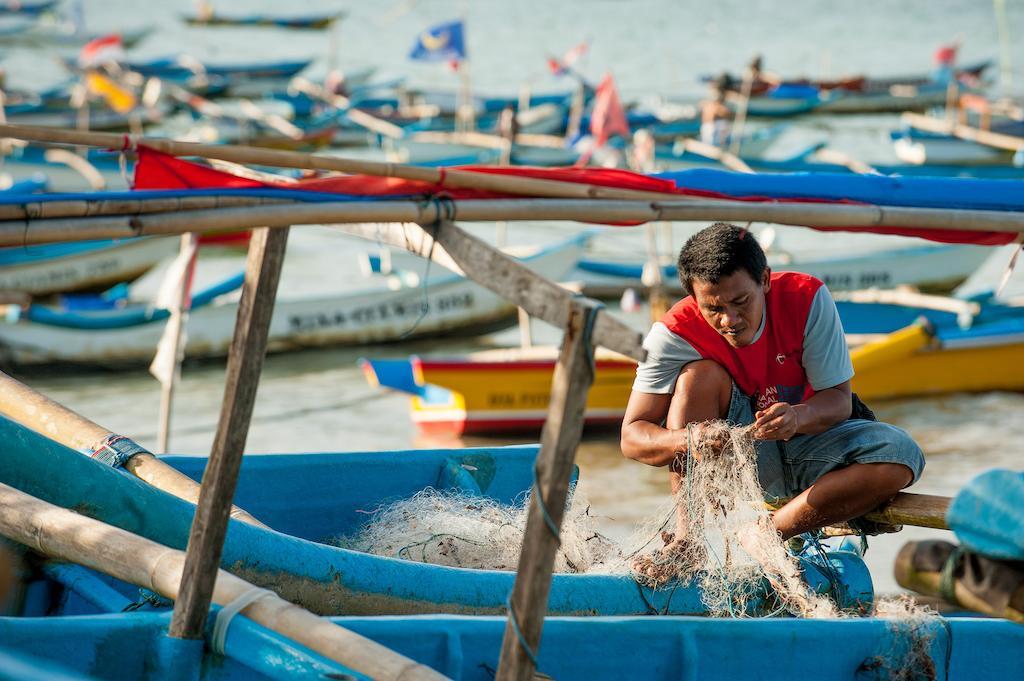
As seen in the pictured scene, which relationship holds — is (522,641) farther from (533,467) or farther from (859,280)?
(859,280)

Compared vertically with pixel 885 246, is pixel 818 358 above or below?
above

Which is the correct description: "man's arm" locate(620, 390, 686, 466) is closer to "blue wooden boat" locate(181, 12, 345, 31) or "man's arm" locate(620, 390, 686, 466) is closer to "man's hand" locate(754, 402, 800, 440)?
"man's hand" locate(754, 402, 800, 440)

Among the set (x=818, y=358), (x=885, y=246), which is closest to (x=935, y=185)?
(x=818, y=358)

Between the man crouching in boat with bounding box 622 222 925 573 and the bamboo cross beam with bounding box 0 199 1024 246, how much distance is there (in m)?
0.33

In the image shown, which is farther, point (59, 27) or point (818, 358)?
point (59, 27)

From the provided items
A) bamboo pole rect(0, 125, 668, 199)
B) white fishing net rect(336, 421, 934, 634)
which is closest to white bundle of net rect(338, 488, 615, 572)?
white fishing net rect(336, 421, 934, 634)

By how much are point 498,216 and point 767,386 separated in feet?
4.41

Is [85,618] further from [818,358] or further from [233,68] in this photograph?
[233,68]

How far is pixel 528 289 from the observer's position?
2510mm

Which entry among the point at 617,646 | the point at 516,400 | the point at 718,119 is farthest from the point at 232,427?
the point at 718,119

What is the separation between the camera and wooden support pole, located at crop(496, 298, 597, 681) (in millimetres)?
2418

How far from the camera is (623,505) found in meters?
7.69

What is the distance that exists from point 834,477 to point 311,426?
6286mm

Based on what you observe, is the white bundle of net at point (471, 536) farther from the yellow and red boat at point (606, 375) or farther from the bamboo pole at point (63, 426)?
the yellow and red boat at point (606, 375)
